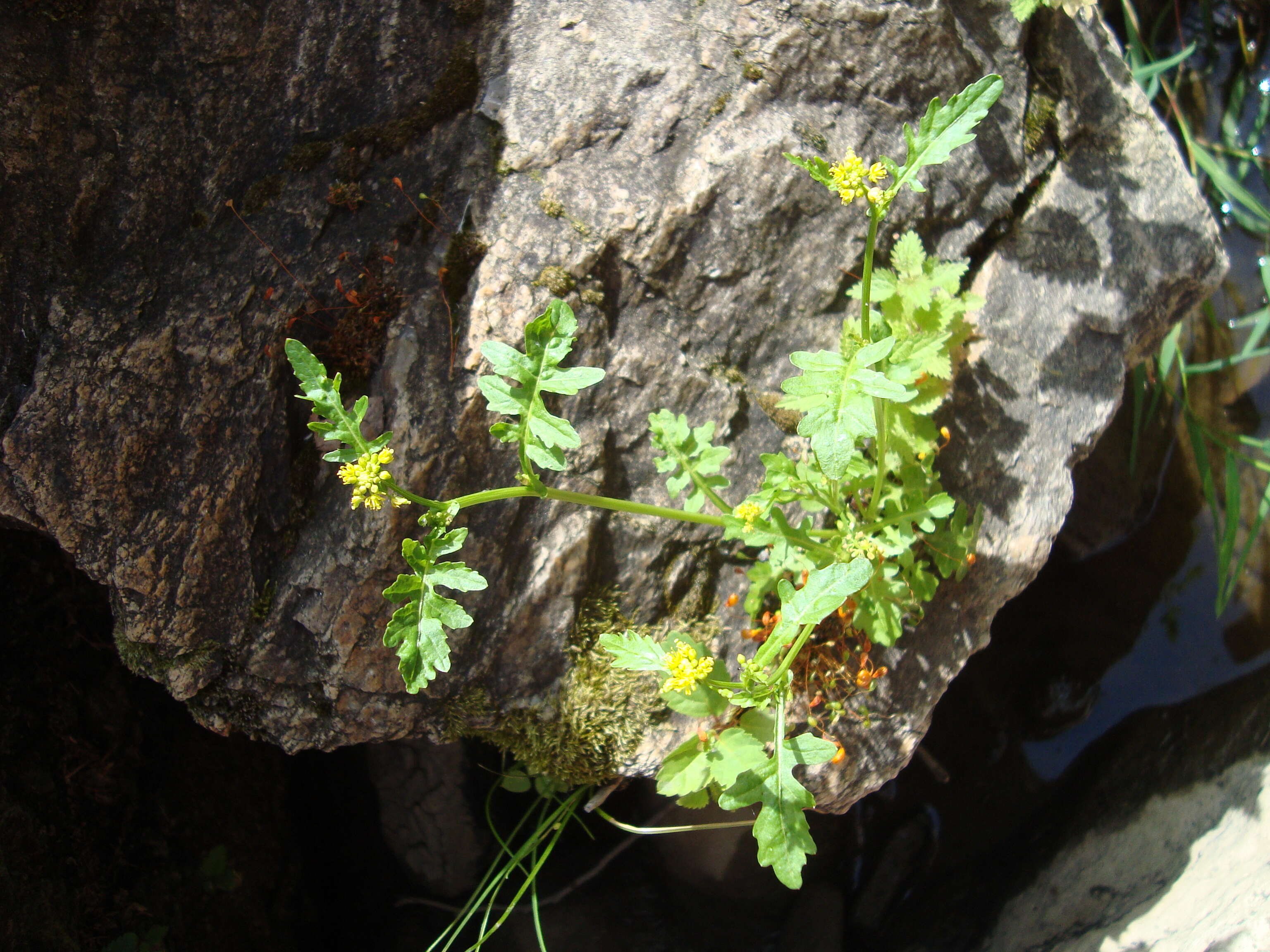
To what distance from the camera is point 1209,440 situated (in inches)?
164

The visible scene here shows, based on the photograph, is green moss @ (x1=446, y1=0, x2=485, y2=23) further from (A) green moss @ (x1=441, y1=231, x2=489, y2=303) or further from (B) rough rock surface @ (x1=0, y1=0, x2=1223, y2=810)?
(A) green moss @ (x1=441, y1=231, x2=489, y2=303)

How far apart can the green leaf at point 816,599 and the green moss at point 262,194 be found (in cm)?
212

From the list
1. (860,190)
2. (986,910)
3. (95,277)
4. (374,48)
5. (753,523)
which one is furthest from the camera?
(986,910)

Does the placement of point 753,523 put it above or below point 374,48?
below

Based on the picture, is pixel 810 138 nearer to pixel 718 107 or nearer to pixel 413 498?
pixel 718 107

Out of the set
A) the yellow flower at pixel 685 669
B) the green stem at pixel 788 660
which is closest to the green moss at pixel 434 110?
the yellow flower at pixel 685 669

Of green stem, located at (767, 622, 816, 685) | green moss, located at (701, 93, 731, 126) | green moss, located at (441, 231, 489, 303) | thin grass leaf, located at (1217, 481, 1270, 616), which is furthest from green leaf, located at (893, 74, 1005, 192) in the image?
thin grass leaf, located at (1217, 481, 1270, 616)

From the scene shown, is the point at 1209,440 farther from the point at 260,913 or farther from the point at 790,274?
the point at 260,913

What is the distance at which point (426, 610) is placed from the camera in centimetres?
215

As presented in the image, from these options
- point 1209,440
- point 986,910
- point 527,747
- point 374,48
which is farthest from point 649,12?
point 986,910

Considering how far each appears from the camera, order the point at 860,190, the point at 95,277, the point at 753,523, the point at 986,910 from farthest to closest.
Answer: the point at 986,910
the point at 95,277
the point at 753,523
the point at 860,190

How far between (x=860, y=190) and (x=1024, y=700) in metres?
2.98

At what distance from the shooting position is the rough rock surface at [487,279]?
2631 mm

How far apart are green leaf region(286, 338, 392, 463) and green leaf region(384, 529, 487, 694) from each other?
30 cm
